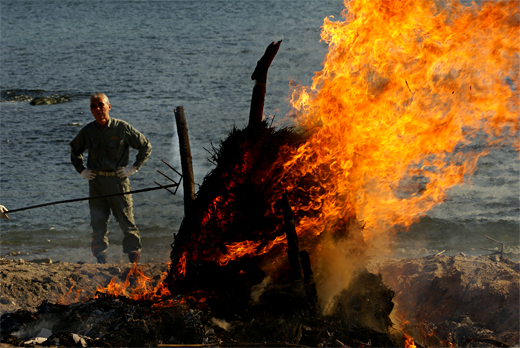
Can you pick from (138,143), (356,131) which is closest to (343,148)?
(356,131)

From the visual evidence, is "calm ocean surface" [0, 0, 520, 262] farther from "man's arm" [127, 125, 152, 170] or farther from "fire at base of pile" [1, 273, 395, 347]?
"fire at base of pile" [1, 273, 395, 347]

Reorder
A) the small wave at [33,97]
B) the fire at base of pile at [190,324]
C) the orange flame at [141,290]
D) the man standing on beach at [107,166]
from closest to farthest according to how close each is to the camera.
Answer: the fire at base of pile at [190,324]
the orange flame at [141,290]
the man standing on beach at [107,166]
the small wave at [33,97]

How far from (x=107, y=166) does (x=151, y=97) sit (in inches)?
318

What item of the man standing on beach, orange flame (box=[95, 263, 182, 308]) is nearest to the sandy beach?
orange flame (box=[95, 263, 182, 308])

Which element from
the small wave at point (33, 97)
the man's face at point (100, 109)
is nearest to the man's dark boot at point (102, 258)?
the man's face at point (100, 109)

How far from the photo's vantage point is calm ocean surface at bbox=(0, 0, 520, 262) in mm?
6914

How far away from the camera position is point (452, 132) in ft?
15.8

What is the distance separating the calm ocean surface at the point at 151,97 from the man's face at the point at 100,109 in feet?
4.78

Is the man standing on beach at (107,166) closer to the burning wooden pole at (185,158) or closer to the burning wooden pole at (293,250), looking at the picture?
the burning wooden pole at (185,158)

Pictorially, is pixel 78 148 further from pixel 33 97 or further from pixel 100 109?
pixel 33 97

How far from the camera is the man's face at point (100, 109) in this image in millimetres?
5551

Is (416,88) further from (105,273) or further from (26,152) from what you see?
(26,152)

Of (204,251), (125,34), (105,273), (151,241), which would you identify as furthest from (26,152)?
(125,34)

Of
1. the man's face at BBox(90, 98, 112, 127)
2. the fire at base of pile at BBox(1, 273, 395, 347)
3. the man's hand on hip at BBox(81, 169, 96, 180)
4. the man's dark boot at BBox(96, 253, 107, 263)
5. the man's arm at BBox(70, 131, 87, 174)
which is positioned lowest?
the fire at base of pile at BBox(1, 273, 395, 347)
